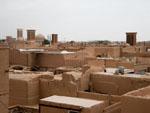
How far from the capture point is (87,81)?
60.1 ft

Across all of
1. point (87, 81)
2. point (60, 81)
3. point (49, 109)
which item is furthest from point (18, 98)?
point (49, 109)

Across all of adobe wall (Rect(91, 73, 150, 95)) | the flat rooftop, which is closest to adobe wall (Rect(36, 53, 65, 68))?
adobe wall (Rect(91, 73, 150, 95))

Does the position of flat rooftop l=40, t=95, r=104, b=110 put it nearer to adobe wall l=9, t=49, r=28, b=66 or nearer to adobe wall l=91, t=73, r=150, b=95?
adobe wall l=91, t=73, r=150, b=95

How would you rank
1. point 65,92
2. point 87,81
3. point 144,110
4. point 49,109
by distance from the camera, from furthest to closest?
1. point 87,81
2. point 65,92
3. point 49,109
4. point 144,110

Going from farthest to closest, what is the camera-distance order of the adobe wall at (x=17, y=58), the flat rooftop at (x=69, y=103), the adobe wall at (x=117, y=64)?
the adobe wall at (x=17, y=58) < the adobe wall at (x=117, y=64) < the flat rooftop at (x=69, y=103)

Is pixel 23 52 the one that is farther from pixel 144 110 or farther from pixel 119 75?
pixel 144 110

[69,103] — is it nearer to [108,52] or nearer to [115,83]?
[115,83]

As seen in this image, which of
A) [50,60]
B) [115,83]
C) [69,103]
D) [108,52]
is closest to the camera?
[69,103]

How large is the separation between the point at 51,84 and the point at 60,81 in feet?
1.93

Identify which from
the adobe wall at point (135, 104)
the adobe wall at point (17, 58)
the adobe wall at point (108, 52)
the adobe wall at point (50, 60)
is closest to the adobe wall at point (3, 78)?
the adobe wall at point (135, 104)

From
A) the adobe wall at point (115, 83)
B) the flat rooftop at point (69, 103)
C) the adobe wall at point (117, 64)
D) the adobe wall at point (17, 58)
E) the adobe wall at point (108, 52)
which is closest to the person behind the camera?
the flat rooftop at point (69, 103)

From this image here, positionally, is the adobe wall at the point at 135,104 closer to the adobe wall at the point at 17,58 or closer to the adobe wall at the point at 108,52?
the adobe wall at the point at 17,58

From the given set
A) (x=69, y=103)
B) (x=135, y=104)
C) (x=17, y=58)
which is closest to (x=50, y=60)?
(x=17, y=58)

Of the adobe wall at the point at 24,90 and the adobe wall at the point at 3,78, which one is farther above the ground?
the adobe wall at the point at 3,78
